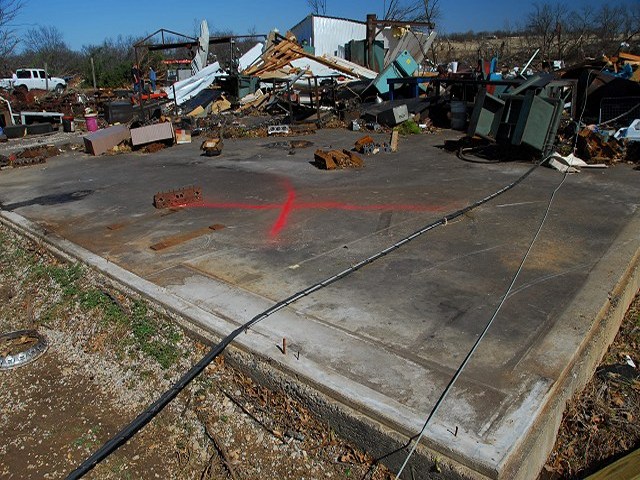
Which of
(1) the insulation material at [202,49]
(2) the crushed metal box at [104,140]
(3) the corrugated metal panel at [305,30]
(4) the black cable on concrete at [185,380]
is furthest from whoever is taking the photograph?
(3) the corrugated metal panel at [305,30]

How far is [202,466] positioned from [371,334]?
5.26ft

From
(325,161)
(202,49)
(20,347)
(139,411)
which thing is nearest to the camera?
(139,411)

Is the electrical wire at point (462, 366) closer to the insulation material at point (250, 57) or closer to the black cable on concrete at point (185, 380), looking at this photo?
the black cable on concrete at point (185, 380)

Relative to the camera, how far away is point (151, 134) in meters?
13.9

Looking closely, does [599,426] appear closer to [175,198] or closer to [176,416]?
[176,416]

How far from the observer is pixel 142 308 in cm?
477

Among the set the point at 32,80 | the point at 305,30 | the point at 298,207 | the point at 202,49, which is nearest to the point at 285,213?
the point at 298,207

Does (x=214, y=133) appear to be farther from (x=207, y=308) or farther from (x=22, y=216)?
(x=207, y=308)

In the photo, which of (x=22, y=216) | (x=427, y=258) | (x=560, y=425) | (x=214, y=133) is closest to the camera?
(x=560, y=425)

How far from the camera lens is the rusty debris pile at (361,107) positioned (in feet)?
33.5

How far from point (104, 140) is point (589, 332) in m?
13.4

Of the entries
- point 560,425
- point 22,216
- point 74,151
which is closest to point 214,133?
point 74,151

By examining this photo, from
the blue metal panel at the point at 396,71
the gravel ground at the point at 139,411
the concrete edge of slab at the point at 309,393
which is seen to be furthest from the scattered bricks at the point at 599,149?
the blue metal panel at the point at 396,71

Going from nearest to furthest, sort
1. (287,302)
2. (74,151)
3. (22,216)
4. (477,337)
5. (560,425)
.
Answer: (560,425)
(477,337)
(287,302)
(22,216)
(74,151)
